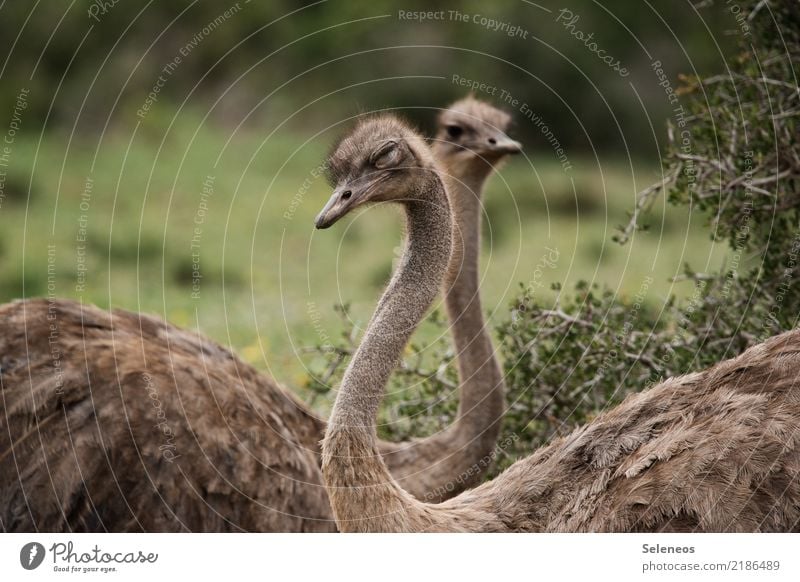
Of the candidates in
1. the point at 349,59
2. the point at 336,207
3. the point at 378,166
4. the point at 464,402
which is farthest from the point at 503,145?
the point at 349,59

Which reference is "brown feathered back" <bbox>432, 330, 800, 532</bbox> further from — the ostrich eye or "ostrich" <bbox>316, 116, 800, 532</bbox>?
the ostrich eye

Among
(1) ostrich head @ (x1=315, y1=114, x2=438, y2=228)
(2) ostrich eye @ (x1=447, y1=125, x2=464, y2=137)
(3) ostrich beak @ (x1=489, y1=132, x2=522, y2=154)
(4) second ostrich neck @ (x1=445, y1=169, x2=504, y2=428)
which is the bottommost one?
(4) second ostrich neck @ (x1=445, y1=169, x2=504, y2=428)

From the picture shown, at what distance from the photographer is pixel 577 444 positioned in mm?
4500

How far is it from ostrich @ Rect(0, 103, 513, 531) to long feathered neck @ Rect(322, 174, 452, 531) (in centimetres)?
96

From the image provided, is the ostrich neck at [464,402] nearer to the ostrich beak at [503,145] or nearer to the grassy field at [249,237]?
the ostrich beak at [503,145]

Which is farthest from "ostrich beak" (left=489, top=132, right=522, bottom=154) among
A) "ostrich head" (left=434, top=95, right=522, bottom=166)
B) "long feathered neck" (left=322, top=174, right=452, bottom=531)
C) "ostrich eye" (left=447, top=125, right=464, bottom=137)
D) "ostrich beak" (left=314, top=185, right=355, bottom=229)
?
"ostrich beak" (left=314, top=185, right=355, bottom=229)

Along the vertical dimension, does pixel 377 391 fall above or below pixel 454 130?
below

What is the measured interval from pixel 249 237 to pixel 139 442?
7.38 metres

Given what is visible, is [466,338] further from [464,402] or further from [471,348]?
[464,402]

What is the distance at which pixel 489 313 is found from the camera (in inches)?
251

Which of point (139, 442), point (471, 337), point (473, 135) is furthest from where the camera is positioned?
point (473, 135)

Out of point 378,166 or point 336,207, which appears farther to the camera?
point 378,166

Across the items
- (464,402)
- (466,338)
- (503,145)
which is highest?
(503,145)

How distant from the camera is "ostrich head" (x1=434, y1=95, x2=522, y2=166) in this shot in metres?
6.12
